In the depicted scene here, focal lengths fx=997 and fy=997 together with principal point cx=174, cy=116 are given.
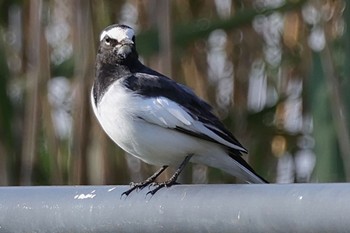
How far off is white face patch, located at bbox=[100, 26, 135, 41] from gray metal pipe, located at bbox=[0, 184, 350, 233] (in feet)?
2.90

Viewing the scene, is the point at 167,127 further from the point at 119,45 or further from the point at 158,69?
the point at 158,69

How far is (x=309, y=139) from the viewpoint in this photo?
3.15m

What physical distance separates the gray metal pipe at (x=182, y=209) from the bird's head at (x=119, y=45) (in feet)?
2.90

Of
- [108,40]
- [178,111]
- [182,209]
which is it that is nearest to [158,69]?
[108,40]

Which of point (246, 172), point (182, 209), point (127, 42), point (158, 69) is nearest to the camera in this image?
point (182, 209)

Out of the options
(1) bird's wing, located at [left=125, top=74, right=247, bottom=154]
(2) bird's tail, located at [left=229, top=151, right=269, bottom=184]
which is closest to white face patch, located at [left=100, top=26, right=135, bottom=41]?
(1) bird's wing, located at [left=125, top=74, right=247, bottom=154]

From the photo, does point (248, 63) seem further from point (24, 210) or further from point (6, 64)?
point (24, 210)

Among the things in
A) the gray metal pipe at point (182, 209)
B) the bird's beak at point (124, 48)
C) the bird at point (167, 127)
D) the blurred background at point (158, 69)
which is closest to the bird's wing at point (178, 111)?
the bird at point (167, 127)

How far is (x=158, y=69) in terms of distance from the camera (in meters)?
3.19

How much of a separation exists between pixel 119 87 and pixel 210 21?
2.42 ft

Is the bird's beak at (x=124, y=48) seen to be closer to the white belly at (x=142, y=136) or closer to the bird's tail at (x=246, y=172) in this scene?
the white belly at (x=142, y=136)

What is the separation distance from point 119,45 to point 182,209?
1.17 meters

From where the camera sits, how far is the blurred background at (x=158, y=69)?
3.02 metres

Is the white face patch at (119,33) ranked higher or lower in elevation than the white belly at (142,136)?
higher
